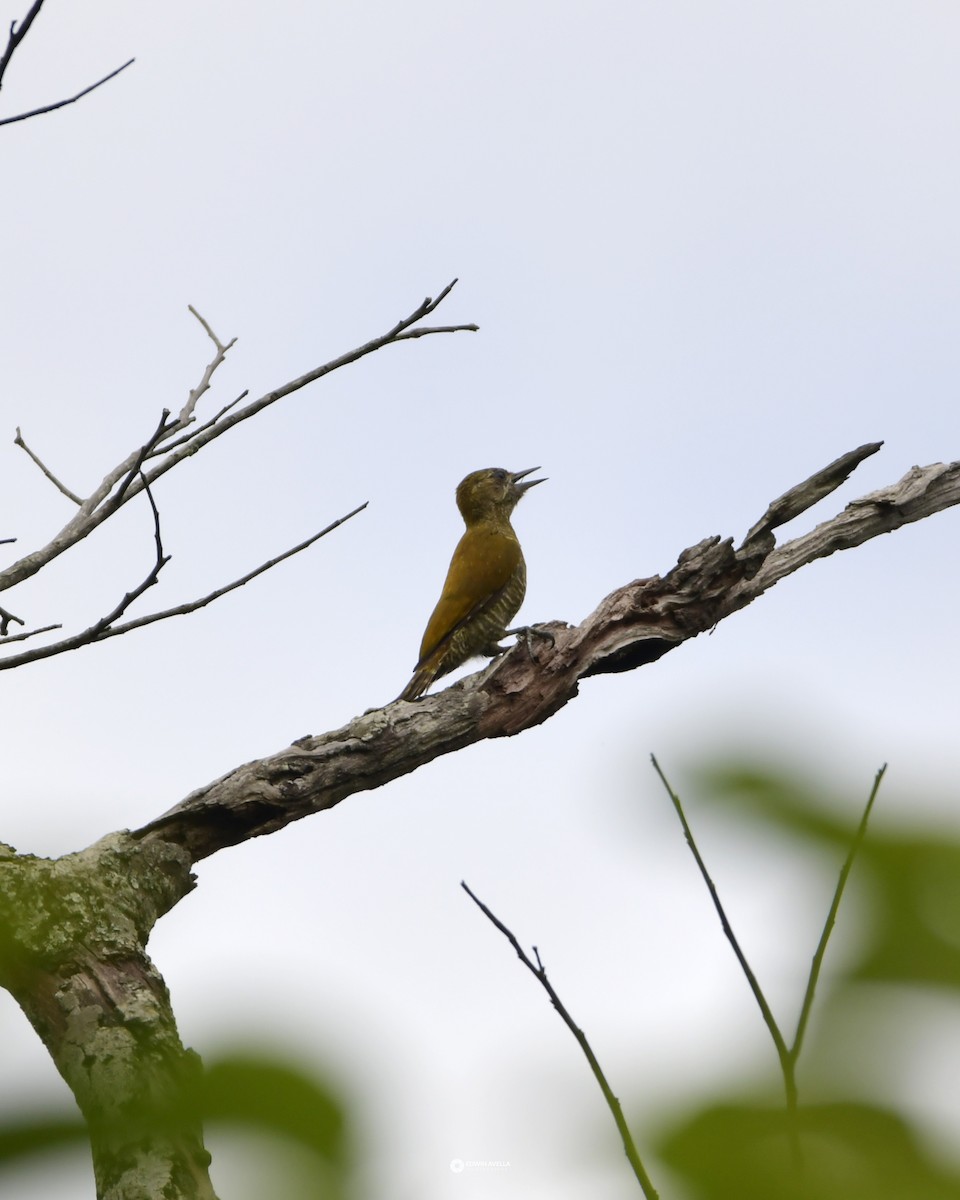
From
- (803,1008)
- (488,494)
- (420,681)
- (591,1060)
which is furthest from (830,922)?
(488,494)

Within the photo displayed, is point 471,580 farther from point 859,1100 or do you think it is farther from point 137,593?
point 859,1100

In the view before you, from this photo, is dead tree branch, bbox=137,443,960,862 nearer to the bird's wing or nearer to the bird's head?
the bird's wing

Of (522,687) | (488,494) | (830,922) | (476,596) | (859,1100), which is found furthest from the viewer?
(488,494)

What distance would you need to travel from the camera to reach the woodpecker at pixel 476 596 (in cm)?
723

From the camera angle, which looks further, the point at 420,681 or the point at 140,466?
the point at 420,681

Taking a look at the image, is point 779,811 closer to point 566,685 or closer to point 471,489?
point 566,685

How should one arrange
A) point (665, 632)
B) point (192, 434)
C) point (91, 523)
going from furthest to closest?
point (665, 632), point (192, 434), point (91, 523)

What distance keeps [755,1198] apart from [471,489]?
8.16 meters

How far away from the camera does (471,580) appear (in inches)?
297

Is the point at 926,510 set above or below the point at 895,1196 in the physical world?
above

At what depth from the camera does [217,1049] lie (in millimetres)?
707

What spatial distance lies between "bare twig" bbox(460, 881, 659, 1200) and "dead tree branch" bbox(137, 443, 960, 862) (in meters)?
2.47

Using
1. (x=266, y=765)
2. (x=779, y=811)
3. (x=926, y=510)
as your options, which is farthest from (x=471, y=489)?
(x=779, y=811)

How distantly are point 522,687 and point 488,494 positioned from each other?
4.02 m
